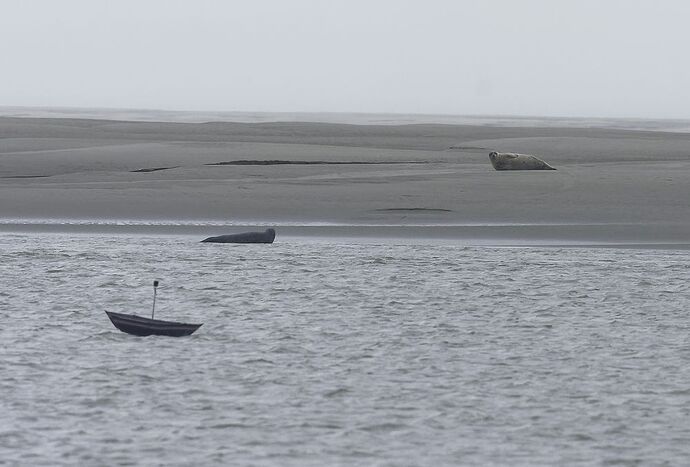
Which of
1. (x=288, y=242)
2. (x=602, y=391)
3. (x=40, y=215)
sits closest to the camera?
(x=602, y=391)

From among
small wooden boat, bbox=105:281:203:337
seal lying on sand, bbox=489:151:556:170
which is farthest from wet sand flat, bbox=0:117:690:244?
small wooden boat, bbox=105:281:203:337

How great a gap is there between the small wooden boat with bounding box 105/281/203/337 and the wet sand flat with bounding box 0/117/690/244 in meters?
8.34

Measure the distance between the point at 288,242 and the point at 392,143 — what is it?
88.5ft

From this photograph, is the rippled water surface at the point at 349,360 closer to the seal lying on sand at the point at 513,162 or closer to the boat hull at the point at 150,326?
the boat hull at the point at 150,326

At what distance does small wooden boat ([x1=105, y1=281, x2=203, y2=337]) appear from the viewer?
11734 mm

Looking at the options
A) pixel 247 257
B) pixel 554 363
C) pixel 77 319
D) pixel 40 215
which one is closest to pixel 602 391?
pixel 554 363

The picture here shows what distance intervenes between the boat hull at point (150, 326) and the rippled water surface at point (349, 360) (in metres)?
0.12

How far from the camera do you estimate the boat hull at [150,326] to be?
11.7 m

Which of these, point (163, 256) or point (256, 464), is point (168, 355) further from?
point (163, 256)

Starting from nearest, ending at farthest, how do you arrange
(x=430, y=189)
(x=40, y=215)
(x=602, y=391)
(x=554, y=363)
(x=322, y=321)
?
(x=602, y=391)
(x=554, y=363)
(x=322, y=321)
(x=40, y=215)
(x=430, y=189)

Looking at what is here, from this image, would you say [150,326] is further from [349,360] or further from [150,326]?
[349,360]

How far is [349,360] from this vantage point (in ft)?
35.5

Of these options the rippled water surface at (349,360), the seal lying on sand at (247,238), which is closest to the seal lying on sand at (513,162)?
the seal lying on sand at (247,238)

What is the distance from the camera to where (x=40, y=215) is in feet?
71.7
